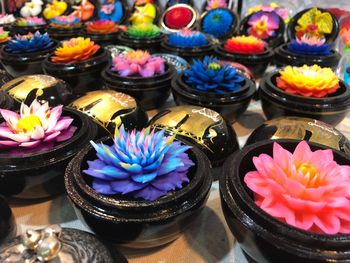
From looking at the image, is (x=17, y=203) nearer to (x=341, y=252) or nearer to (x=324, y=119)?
(x=341, y=252)

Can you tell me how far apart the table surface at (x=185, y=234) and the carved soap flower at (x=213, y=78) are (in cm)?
31

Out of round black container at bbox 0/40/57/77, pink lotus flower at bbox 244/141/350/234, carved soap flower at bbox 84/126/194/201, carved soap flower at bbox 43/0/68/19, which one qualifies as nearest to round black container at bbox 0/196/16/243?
carved soap flower at bbox 84/126/194/201

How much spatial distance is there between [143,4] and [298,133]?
5.21 feet

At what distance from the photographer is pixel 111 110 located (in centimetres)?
90

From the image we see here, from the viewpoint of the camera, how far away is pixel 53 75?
1.18 meters

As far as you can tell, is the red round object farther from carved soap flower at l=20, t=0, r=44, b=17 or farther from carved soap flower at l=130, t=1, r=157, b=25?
carved soap flower at l=20, t=0, r=44, b=17

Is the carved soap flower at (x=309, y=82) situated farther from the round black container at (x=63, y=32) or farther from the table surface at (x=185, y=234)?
the round black container at (x=63, y=32)

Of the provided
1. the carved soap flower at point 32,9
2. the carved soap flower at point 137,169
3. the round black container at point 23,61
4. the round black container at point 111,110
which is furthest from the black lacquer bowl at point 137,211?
Answer: the carved soap flower at point 32,9

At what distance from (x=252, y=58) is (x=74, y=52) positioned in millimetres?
676

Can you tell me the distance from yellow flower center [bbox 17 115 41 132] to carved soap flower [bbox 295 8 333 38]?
4.26ft

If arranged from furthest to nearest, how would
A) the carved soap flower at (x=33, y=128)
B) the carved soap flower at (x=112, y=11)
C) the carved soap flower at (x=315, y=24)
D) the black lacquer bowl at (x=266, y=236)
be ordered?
the carved soap flower at (x=112, y=11) → the carved soap flower at (x=315, y=24) → the carved soap flower at (x=33, y=128) → the black lacquer bowl at (x=266, y=236)

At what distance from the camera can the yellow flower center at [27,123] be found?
2.30 ft

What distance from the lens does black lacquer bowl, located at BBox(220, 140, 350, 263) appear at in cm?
44

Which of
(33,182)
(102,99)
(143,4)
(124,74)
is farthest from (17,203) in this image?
(143,4)
